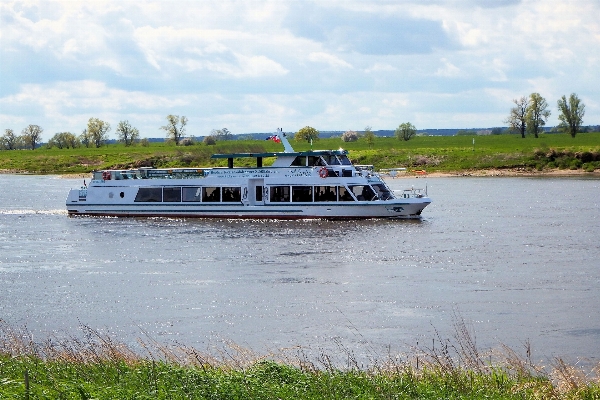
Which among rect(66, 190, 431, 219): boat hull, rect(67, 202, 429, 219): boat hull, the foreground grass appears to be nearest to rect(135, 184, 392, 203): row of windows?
rect(66, 190, 431, 219): boat hull

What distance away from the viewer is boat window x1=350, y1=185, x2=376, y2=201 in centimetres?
4719

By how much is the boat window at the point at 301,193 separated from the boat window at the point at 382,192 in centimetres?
368

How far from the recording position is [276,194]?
48938 millimetres

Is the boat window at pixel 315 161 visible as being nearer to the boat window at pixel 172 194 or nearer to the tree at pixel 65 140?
the boat window at pixel 172 194

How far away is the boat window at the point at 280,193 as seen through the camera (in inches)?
1917

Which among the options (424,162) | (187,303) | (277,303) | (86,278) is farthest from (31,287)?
(424,162)

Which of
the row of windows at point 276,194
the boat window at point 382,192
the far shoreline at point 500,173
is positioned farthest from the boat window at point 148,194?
the far shoreline at point 500,173

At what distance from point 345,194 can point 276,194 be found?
4.03 m

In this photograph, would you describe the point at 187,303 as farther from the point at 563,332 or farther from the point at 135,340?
the point at 563,332

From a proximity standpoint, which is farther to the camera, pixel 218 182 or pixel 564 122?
pixel 564 122

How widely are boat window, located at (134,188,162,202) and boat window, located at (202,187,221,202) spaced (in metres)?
2.94

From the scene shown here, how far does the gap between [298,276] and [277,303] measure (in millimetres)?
4892

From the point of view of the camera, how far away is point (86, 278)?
3072 cm

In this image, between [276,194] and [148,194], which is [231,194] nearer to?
[276,194]
